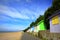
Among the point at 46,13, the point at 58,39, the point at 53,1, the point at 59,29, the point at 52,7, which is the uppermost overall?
the point at 53,1

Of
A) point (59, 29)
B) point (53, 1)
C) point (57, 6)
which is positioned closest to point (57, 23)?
point (59, 29)

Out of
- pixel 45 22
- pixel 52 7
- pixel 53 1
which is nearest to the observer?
pixel 45 22

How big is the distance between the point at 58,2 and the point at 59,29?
54.0 feet

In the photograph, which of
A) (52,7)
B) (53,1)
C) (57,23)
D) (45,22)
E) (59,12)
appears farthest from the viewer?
(53,1)

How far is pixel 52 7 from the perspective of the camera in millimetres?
30859

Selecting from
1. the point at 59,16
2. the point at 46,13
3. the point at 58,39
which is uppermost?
the point at 46,13

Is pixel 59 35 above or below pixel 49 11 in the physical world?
below

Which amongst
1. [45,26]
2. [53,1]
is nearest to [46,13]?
[45,26]

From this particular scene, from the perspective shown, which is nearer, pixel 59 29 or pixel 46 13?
pixel 59 29

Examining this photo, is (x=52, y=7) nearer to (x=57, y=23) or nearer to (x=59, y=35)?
(x=57, y=23)

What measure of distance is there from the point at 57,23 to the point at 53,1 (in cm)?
1751

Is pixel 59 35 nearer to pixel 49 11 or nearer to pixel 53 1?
pixel 49 11

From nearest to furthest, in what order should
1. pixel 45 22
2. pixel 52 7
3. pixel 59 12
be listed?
pixel 59 12 → pixel 45 22 → pixel 52 7

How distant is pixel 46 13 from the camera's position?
28.9 m
